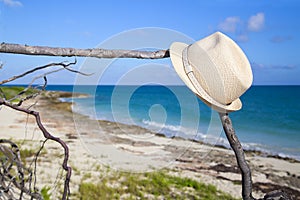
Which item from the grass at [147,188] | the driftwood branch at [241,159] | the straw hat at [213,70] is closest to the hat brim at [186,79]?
the straw hat at [213,70]

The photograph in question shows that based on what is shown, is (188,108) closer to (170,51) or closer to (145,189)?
(170,51)

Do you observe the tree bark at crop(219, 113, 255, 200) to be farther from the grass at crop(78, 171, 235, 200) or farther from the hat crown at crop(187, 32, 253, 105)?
the grass at crop(78, 171, 235, 200)

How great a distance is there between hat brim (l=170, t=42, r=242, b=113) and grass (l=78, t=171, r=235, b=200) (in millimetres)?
4791

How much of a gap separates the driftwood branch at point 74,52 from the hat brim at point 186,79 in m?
0.09

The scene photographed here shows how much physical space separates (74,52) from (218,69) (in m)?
0.37

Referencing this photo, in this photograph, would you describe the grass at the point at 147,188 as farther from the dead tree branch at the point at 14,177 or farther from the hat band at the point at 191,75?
the hat band at the point at 191,75

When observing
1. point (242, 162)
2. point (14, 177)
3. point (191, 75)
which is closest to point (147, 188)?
point (14, 177)

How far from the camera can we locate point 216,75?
85 cm

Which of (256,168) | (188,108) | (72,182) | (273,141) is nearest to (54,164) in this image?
(72,182)

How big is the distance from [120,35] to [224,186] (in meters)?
6.51

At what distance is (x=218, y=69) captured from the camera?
2.77 ft

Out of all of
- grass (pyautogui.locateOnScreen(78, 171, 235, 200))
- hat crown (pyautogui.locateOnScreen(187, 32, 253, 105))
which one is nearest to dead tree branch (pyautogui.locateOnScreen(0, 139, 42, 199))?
hat crown (pyautogui.locateOnScreen(187, 32, 253, 105))

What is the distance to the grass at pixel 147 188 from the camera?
561 cm

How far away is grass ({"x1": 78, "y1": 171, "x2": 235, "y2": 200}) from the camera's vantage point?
221 inches
